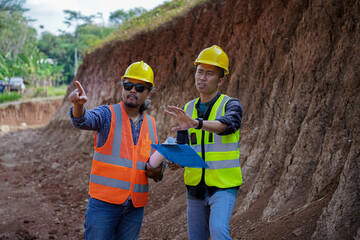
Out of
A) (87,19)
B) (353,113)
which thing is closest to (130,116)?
(353,113)

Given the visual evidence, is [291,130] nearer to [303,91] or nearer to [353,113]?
[303,91]

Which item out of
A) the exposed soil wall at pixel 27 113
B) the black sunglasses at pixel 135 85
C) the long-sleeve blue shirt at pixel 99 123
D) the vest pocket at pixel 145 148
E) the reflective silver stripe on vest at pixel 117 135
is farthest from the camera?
the exposed soil wall at pixel 27 113

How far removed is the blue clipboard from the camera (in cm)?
311

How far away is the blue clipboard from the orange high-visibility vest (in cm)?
43

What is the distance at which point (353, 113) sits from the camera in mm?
5109

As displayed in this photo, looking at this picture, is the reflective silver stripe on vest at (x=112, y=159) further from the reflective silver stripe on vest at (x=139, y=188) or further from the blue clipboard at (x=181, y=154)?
the blue clipboard at (x=181, y=154)

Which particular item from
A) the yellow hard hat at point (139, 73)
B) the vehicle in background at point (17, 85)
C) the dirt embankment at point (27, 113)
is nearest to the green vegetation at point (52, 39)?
the vehicle in background at point (17, 85)

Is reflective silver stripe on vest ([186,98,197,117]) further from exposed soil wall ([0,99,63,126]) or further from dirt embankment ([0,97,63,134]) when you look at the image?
exposed soil wall ([0,99,63,126])

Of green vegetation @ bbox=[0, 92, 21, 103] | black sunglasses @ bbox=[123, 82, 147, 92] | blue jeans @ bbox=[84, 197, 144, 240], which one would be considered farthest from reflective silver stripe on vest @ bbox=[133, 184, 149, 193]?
green vegetation @ bbox=[0, 92, 21, 103]

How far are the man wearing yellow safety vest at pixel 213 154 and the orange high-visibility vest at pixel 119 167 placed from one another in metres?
0.36

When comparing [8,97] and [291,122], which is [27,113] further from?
[291,122]

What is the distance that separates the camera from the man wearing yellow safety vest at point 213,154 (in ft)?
10.5

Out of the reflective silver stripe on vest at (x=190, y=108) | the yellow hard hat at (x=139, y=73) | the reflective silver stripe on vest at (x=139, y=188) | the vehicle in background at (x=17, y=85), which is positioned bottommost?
the vehicle in background at (x=17, y=85)

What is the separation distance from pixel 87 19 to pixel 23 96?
33757 millimetres
